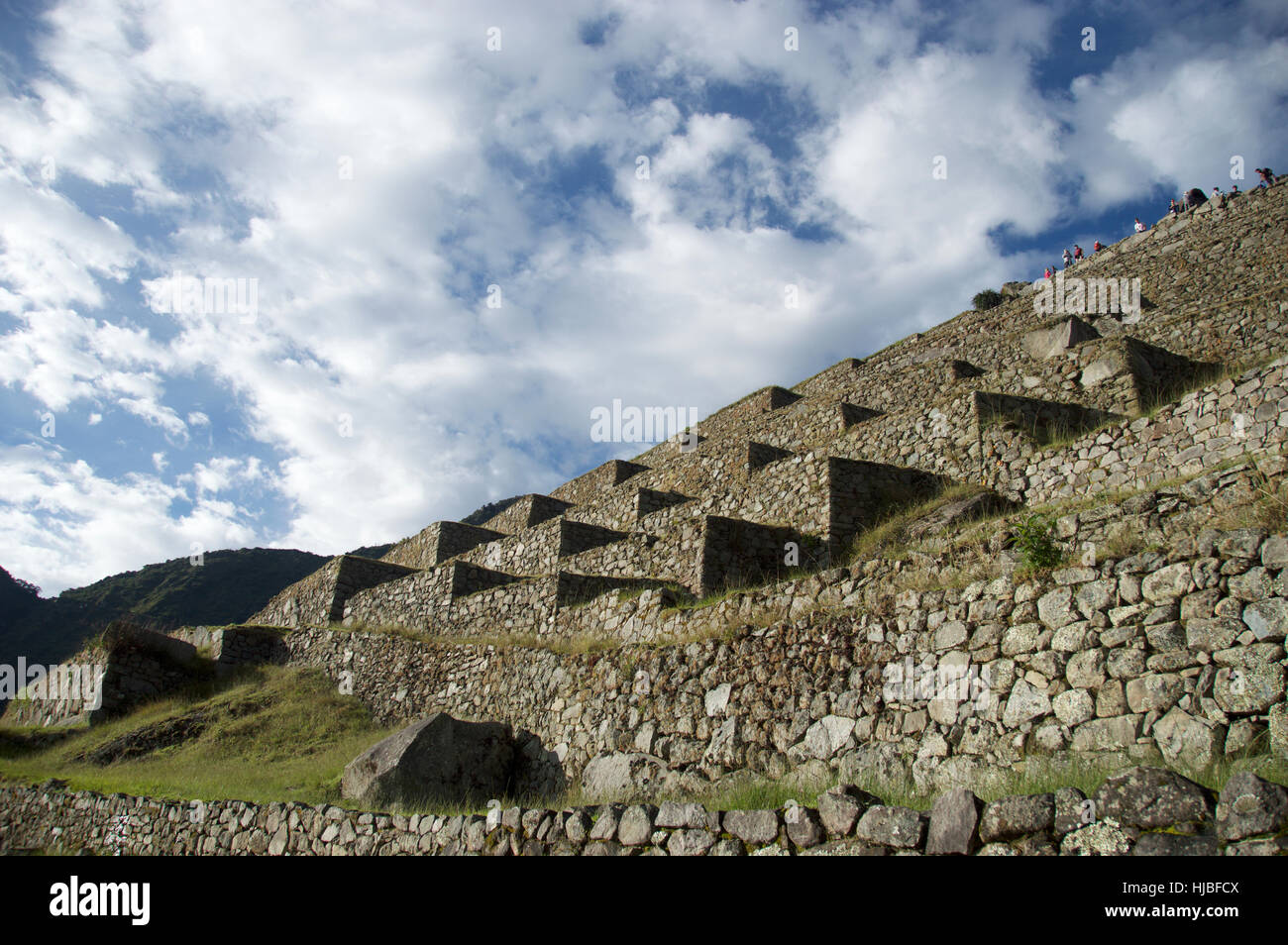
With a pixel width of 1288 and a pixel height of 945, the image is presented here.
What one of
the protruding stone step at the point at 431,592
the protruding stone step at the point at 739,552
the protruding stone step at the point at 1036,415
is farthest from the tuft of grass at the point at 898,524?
the protruding stone step at the point at 431,592

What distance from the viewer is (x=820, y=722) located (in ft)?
24.8

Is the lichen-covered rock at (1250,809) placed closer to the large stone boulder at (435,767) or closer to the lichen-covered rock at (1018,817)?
the lichen-covered rock at (1018,817)

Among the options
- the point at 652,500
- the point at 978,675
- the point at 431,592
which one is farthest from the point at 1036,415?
the point at 431,592

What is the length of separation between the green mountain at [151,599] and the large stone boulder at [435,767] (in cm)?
3634

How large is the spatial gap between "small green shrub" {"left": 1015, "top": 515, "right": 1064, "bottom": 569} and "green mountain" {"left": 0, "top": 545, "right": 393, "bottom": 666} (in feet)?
143

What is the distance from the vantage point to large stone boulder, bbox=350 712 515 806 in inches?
397

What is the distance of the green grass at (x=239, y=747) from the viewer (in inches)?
476

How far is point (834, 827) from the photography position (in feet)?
16.1

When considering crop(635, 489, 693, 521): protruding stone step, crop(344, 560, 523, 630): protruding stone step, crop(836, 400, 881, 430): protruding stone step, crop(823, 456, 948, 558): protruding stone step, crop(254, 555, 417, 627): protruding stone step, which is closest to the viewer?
crop(823, 456, 948, 558): protruding stone step

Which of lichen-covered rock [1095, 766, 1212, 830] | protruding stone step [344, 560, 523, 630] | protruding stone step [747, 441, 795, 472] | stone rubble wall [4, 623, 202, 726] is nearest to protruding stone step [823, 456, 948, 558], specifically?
protruding stone step [747, 441, 795, 472]

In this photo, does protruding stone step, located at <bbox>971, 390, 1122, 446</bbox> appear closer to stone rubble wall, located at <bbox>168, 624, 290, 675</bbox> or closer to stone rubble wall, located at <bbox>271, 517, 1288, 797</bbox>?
stone rubble wall, located at <bbox>271, 517, 1288, 797</bbox>

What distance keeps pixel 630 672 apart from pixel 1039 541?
5270mm

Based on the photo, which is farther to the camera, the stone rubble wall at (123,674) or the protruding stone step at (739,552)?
the stone rubble wall at (123,674)
